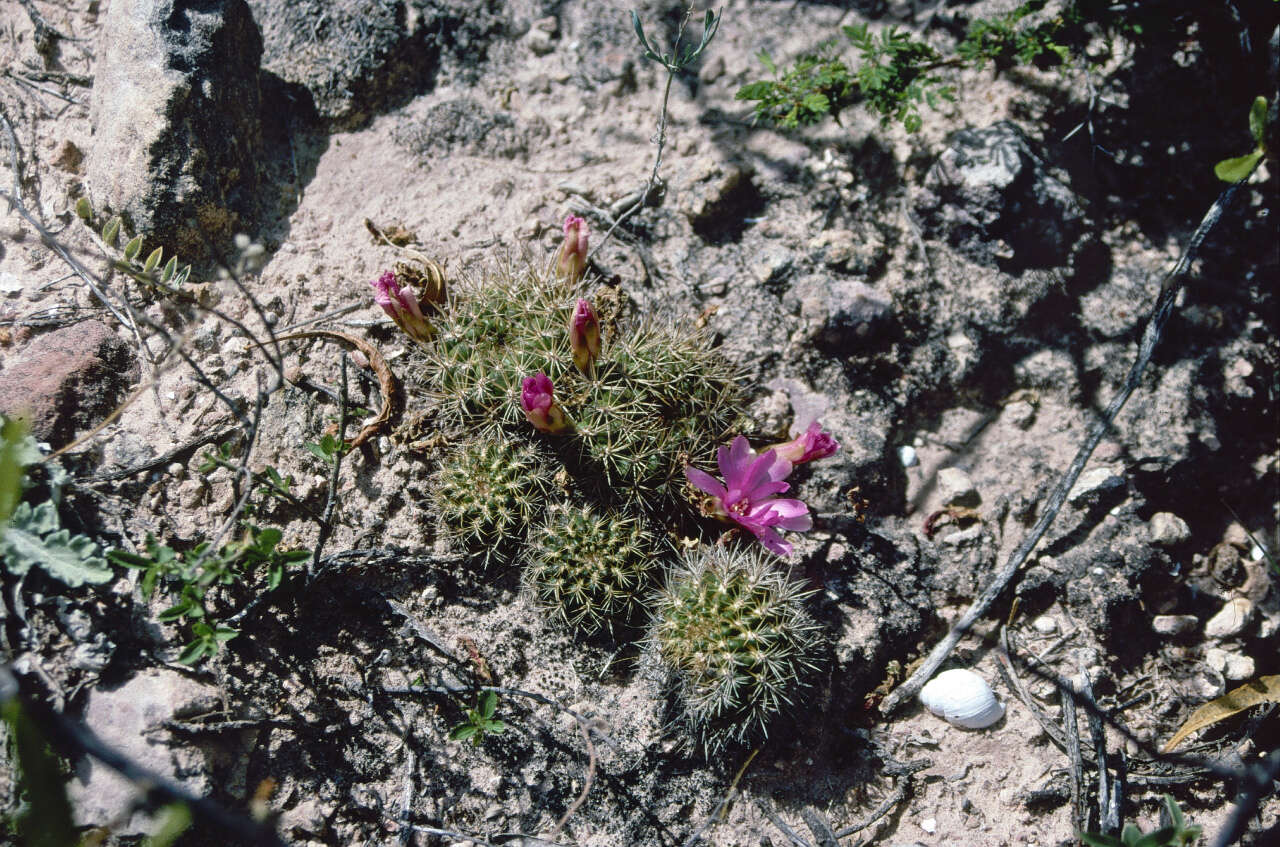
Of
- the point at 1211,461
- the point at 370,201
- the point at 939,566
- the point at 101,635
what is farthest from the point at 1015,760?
the point at 370,201

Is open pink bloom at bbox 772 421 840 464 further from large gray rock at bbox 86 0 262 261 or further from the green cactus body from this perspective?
large gray rock at bbox 86 0 262 261

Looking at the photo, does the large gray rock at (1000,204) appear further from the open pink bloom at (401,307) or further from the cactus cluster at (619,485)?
the open pink bloom at (401,307)

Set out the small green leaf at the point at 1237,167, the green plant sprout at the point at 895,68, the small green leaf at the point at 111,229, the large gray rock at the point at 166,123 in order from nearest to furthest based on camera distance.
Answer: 1. the small green leaf at the point at 1237,167
2. the small green leaf at the point at 111,229
3. the large gray rock at the point at 166,123
4. the green plant sprout at the point at 895,68

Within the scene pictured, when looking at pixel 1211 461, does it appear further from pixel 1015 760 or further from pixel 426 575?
pixel 426 575

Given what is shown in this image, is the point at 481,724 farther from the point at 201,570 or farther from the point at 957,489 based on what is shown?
the point at 957,489

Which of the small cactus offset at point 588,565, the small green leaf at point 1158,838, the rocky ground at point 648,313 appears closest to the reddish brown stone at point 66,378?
the rocky ground at point 648,313
